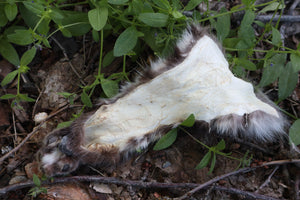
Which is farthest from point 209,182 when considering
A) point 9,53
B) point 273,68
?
point 9,53

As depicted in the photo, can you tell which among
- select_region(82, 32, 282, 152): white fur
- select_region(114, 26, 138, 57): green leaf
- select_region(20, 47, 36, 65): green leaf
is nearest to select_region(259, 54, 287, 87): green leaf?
select_region(82, 32, 282, 152): white fur

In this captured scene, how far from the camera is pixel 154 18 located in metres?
2.05

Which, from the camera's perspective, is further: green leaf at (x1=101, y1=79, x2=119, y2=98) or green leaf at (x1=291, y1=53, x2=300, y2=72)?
green leaf at (x1=101, y1=79, x2=119, y2=98)

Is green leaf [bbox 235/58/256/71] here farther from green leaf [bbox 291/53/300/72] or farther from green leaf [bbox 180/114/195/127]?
green leaf [bbox 180/114/195/127]

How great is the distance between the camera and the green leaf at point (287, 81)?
8.20ft

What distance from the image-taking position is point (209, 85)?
83.1 inches

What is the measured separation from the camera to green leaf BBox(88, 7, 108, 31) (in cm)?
201

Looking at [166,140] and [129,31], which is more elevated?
[129,31]

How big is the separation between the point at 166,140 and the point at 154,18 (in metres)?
0.90

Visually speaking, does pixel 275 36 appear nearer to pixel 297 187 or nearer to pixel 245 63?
pixel 245 63

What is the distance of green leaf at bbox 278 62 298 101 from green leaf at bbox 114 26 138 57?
1341 mm

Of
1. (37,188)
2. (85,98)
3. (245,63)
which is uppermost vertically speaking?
(245,63)

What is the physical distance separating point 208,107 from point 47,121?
134 centimetres

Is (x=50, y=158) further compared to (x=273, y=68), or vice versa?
(x=273, y=68)
